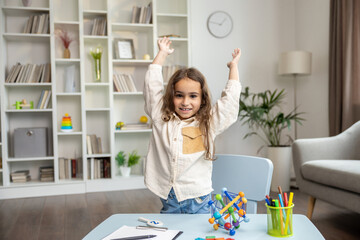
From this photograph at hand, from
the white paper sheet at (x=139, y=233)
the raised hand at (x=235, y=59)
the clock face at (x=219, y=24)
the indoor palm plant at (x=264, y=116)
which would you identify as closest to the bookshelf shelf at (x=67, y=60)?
the clock face at (x=219, y=24)

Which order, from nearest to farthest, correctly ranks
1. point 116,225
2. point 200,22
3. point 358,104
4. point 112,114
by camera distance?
1. point 116,225
2. point 358,104
3. point 112,114
4. point 200,22

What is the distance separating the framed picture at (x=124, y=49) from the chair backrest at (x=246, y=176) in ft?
9.02

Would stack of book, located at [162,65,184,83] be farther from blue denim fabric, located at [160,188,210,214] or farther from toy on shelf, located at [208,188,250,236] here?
toy on shelf, located at [208,188,250,236]

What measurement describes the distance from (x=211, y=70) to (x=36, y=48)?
1.98 meters

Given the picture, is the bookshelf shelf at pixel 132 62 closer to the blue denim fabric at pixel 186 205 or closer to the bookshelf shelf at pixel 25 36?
the bookshelf shelf at pixel 25 36

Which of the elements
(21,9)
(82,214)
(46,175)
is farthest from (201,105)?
(21,9)

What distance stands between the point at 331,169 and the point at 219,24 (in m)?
2.41

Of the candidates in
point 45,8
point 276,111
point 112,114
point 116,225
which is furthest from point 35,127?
point 116,225

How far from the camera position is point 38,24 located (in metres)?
3.72

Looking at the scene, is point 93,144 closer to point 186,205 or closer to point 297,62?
A: point 297,62

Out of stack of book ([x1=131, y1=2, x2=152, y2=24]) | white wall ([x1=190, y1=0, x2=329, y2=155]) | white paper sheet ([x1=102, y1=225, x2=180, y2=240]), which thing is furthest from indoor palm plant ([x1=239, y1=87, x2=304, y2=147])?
white paper sheet ([x1=102, y1=225, x2=180, y2=240])

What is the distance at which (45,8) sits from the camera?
3604mm

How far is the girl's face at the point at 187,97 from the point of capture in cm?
127

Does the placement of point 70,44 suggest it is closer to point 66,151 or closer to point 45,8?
point 45,8
